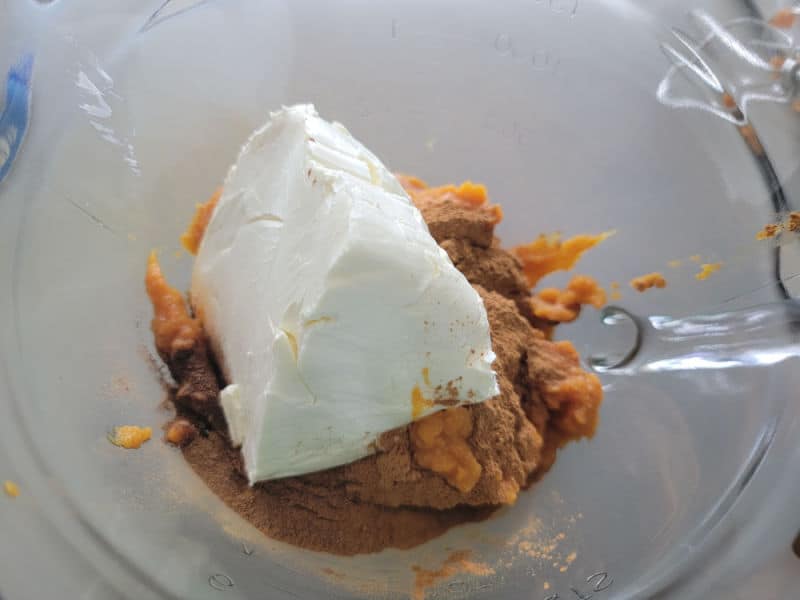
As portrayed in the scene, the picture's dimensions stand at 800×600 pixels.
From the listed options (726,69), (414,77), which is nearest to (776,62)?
(726,69)

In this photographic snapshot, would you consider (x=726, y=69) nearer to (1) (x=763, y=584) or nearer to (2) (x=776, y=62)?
(2) (x=776, y=62)

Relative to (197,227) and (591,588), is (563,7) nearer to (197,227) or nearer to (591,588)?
(197,227)

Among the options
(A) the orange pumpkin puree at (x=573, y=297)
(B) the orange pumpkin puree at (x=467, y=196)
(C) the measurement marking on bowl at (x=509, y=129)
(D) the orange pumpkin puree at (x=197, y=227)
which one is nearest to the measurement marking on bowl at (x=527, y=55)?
(C) the measurement marking on bowl at (x=509, y=129)

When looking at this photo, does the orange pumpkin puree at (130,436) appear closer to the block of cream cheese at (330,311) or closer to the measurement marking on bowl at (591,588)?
the block of cream cheese at (330,311)

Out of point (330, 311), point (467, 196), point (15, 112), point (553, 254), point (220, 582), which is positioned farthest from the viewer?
point (553, 254)

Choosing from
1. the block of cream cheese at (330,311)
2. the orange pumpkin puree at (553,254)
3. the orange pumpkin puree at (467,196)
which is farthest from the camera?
the orange pumpkin puree at (553,254)

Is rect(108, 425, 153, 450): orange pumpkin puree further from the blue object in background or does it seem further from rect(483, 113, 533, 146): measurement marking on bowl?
rect(483, 113, 533, 146): measurement marking on bowl

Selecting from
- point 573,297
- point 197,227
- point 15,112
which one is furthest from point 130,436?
point 573,297
